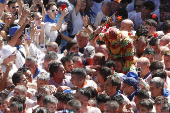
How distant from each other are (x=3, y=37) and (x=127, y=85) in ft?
9.48

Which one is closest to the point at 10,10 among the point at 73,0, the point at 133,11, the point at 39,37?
the point at 39,37

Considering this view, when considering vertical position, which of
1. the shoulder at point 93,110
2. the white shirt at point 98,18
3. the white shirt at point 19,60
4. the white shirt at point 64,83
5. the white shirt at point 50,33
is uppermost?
the white shirt at point 98,18

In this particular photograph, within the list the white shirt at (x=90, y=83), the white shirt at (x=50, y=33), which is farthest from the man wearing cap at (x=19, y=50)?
the white shirt at (x=90, y=83)

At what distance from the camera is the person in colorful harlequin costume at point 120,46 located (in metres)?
7.18

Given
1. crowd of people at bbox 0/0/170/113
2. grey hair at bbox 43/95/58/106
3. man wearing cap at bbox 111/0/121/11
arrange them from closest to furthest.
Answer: grey hair at bbox 43/95/58/106, crowd of people at bbox 0/0/170/113, man wearing cap at bbox 111/0/121/11

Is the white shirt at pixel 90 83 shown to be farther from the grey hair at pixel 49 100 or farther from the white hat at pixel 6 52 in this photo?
the white hat at pixel 6 52

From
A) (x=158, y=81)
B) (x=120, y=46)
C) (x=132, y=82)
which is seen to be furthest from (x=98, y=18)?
(x=158, y=81)

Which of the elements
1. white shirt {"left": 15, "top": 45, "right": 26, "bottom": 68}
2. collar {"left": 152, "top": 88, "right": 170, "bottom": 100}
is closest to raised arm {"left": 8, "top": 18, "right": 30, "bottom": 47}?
white shirt {"left": 15, "top": 45, "right": 26, "bottom": 68}

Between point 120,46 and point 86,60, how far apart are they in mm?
856

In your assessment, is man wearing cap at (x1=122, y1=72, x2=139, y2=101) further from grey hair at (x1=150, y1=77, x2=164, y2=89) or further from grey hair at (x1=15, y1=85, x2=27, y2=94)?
grey hair at (x1=15, y1=85, x2=27, y2=94)

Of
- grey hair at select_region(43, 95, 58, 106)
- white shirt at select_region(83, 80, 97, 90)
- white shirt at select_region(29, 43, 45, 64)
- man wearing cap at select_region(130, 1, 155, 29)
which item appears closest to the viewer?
grey hair at select_region(43, 95, 58, 106)

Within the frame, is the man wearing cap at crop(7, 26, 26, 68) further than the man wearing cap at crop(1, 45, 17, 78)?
Yes

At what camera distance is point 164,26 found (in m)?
8.73

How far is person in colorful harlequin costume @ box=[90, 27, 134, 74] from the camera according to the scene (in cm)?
718
